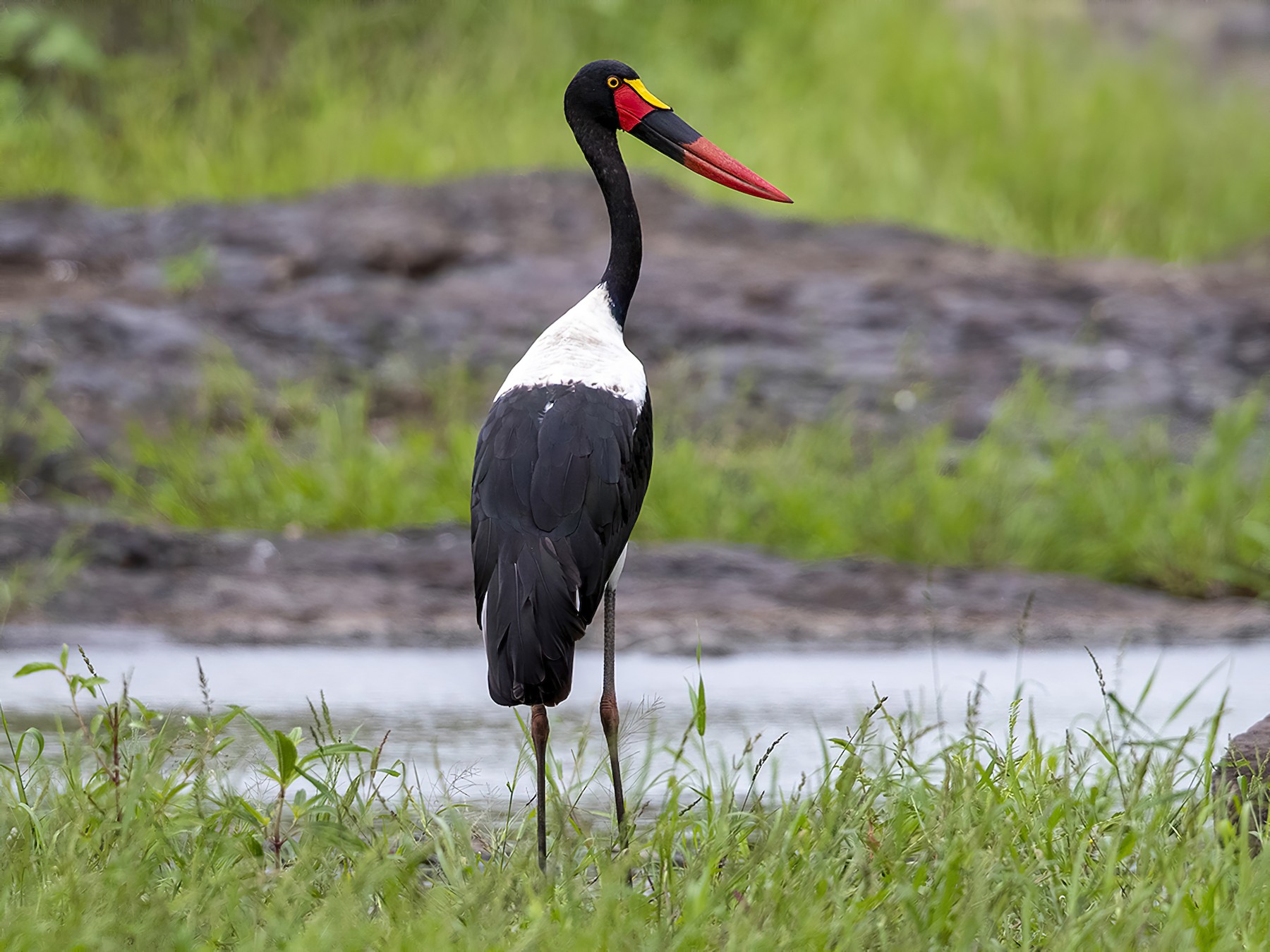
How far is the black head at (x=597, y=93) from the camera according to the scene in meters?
3.76

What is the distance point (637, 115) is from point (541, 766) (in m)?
1.57

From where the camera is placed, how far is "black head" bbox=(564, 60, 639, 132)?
148 inches

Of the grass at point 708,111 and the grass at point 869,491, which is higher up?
the grass at point 708,111

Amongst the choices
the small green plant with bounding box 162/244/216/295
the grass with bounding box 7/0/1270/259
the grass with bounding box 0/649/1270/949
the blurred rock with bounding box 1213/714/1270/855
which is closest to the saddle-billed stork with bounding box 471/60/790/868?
the grass with bounding box 0/649/1270/949

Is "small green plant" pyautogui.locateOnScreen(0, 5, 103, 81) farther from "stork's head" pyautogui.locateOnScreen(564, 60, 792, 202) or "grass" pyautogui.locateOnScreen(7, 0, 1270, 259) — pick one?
"stork's head" pyautogui.locateOnScreen(564, 60, 792, 202)

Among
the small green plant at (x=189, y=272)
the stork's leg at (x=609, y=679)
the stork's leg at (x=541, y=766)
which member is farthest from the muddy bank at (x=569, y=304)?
the stork's leg at (x=541, y=766)

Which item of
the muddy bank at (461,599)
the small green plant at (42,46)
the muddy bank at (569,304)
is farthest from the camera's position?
the small green plant at (42,46)

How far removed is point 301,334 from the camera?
8469mm

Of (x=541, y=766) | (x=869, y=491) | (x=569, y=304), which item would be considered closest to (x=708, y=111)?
(x=569, y=304)

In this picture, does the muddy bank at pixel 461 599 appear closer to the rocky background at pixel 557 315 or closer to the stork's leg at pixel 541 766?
the rocky background at pixel 557 315

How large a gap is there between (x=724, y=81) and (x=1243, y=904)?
11506mm

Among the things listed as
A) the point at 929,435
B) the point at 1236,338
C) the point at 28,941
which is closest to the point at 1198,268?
the point at 1236,338

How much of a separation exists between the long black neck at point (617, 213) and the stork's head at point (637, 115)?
0.12 feet

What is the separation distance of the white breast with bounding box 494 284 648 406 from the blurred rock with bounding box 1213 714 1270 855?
136 centimetres
